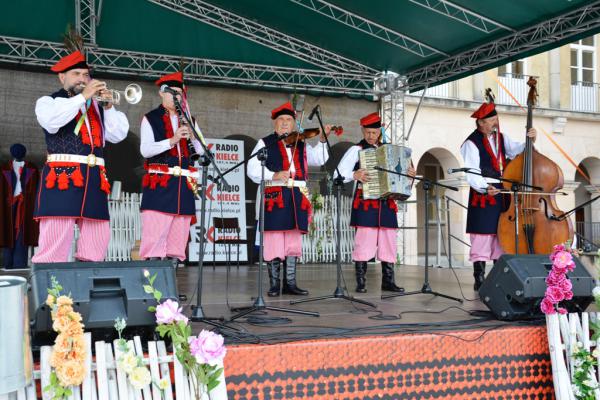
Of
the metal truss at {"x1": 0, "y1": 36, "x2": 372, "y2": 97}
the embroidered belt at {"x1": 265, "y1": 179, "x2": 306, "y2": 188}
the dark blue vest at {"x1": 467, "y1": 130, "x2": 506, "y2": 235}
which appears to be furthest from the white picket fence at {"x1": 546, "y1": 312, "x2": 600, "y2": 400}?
the metal truss at {"x1": 0, "y1": 36, "x2": 372, "y2": 97}

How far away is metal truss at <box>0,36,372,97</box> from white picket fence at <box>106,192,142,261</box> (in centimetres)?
217

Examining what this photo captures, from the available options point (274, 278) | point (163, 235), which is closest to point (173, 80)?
point (163, 235)

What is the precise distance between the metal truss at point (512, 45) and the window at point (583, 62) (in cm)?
1007

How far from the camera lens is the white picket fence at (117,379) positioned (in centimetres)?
229

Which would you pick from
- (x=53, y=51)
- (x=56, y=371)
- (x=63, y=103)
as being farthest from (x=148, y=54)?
(x=56, y=371)

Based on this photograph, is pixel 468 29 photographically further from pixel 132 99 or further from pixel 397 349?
pixel 397 349

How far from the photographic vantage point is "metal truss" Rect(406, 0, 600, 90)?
6.13m

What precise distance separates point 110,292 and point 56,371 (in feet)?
1.93

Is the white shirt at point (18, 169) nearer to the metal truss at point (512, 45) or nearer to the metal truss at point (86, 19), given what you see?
the metal truss at point (86, 19)

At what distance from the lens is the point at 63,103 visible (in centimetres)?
355

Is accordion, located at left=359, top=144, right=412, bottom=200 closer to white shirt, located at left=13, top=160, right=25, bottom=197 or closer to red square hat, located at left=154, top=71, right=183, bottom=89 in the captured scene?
red square hat, located at left=154, top=71, right=183, bottom=89

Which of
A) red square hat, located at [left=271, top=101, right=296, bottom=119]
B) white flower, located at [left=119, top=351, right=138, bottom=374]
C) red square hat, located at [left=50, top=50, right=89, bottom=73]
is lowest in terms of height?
white flower, located at [left=119, top=351, right=138, bottom=374]

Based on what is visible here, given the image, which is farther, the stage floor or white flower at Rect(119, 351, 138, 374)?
the stage floor

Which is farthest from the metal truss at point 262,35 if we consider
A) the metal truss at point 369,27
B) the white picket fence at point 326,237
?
the white picket fence at point 326,237
